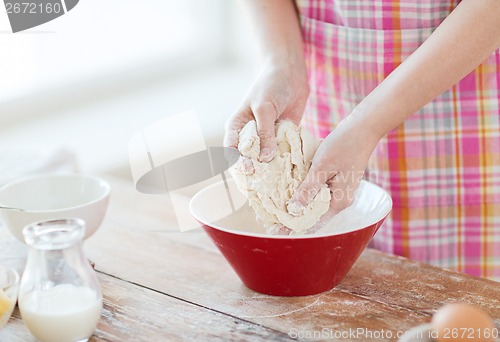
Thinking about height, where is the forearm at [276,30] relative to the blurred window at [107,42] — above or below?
above

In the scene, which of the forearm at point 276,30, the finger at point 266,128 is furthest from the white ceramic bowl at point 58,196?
the forearm at point 276,30

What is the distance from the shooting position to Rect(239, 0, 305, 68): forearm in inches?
56.0

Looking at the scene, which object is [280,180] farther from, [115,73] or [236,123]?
[115,73]

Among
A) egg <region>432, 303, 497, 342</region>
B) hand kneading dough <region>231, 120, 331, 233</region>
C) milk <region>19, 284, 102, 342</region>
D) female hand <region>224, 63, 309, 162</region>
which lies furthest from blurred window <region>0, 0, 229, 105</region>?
egg <region>432, 303, 497, 342</region>

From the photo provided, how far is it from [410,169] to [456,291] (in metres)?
0.32

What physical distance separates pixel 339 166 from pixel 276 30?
39 cm

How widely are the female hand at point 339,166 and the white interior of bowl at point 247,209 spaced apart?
0.10 m

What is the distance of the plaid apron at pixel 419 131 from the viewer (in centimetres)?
138

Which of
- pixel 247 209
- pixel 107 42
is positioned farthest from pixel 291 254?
pixel 107 42

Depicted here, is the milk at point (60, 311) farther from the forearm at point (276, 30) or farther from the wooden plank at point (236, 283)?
the forearm at point (276, 30)

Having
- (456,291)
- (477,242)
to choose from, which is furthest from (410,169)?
(456,291)

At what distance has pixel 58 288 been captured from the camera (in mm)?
987

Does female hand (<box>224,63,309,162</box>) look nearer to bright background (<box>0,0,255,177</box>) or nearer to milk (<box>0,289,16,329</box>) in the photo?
milk (<box>0,289,16,329</box>)

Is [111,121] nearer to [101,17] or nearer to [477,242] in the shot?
[101,17]
